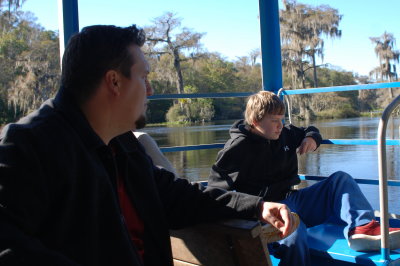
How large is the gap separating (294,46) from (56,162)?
130 ft

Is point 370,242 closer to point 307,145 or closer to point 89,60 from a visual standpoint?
point 307,145

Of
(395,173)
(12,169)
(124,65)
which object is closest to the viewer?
(12,169)

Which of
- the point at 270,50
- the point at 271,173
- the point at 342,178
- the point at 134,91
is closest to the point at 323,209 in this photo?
the point at 342,178

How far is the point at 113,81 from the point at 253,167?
4.34 ft

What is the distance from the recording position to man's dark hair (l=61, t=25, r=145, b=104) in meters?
1.13

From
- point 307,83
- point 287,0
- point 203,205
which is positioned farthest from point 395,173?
point 287,0

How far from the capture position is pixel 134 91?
1223 mm

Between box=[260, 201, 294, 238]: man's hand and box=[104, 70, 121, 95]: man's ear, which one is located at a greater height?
box=[104, 70, 121, 95]: man's ear

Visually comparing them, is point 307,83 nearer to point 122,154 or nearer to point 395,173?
point 395,173

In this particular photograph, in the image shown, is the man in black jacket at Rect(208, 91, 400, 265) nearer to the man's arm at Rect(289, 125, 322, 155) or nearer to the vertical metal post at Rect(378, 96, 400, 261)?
the man's arm at Rect(289, 125, 322, 155)

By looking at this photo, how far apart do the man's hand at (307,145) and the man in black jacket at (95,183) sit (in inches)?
45.9

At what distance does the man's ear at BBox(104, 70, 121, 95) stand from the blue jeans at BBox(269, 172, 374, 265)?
1110 millimetres

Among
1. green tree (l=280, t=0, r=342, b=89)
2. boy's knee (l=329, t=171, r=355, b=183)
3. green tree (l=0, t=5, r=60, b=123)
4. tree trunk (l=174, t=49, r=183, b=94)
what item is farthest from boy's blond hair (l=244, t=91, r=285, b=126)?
green tree (l=280, t=0, r=342, b=89)

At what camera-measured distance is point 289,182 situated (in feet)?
7.91
